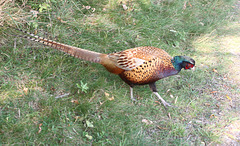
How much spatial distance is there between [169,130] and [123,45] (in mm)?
1728

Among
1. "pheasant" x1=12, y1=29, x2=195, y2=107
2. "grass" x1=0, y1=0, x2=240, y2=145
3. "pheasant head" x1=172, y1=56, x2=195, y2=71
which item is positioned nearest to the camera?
"grass" x1=0, y1=0, x2=240, y2=145

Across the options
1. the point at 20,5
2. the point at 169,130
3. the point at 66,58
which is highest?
the point at 20,5

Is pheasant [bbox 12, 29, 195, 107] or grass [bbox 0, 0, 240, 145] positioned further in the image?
pheasant [bbox 12, 29, 195, 107]

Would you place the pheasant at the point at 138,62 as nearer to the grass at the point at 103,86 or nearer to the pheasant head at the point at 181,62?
the pheasant head at the point at 181,62

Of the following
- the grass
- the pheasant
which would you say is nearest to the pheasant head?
the pheasant

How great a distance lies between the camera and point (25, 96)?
9.21 feet

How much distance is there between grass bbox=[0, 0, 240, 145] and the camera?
2678 millimetres

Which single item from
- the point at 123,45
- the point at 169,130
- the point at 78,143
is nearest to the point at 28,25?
the point at 123,45

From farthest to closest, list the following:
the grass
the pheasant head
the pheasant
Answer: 1. the pheasant head
2. the pheasant
3. the grass

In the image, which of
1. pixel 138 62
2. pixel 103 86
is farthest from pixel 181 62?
pixel 103 86

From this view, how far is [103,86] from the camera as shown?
126 inches

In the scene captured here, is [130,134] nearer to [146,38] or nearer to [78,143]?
[78,143]

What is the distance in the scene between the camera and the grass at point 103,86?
8.79 ft

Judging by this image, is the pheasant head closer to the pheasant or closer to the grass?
the pheasant
